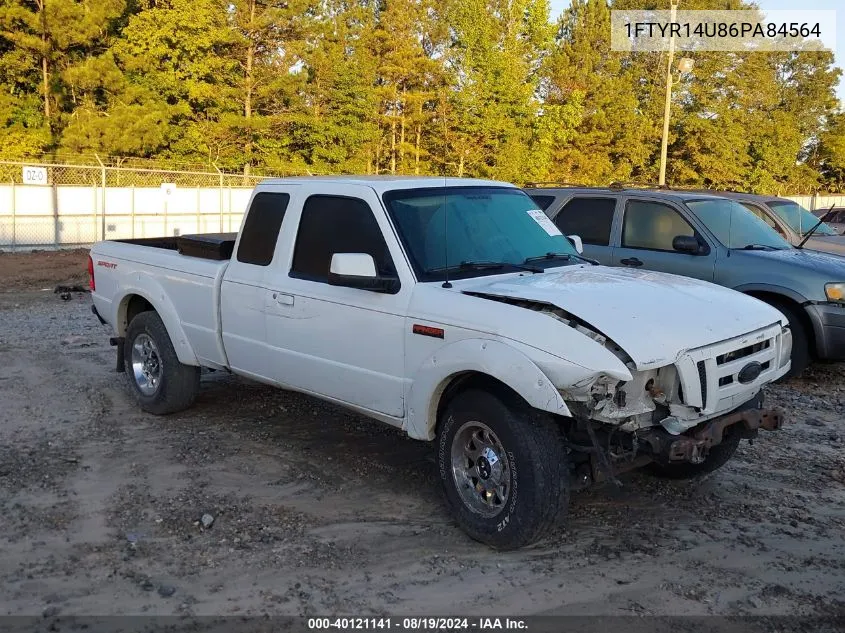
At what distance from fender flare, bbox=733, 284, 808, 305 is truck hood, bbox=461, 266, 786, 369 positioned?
346cm

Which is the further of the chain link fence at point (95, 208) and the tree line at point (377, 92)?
the tree line at point (377, 92)

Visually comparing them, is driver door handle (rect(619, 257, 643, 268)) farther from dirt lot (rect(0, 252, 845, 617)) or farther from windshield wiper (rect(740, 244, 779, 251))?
dirt lot (rect(0, 252, 845, 617))

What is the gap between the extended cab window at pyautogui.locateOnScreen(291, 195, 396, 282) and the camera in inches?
204

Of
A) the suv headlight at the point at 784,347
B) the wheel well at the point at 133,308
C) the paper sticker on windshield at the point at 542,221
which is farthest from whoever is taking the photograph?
the wheel well at the point at 133,308

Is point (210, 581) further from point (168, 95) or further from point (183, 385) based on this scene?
point (168, 95)

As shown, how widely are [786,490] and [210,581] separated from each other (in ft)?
12.0

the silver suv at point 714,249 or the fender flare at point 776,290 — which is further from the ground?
the silver suv at point 714,249

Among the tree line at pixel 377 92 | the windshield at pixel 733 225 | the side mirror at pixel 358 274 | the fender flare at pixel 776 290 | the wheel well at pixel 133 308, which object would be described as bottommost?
the wheel well at pixel 133 308

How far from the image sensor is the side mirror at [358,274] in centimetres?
470

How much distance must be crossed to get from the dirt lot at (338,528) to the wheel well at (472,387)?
75cm

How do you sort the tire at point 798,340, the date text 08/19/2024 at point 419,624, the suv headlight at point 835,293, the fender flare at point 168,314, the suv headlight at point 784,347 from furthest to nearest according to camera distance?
1. the tire at point 798,340
2. the suv headlight at point 835,293
3. the fender flare at point 168,314
4. the suv headlight at point 784,347
5. the date text 08/19/2024 at point 419,624

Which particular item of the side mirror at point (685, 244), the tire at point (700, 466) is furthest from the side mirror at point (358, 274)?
the side mirror at point (685, 244)

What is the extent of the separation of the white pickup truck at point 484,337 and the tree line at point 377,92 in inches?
1163

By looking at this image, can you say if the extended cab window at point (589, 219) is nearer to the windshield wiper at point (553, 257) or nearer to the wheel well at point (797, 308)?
the wheel well at point (797, 308)
